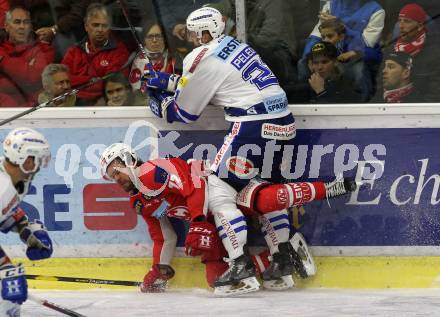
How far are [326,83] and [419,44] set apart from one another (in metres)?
0.55

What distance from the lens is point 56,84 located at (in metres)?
6.93

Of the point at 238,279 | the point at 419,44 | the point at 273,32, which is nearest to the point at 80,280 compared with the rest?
the point at 238,279

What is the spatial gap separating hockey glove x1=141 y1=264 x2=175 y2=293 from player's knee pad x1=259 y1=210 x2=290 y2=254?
23.5 inches

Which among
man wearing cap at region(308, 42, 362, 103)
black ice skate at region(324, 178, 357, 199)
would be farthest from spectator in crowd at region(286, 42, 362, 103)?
black ice skate at region(324, 178, 357, 199)

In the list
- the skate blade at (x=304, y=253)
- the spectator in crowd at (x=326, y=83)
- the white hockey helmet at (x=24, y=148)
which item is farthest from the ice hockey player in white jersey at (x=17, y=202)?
the spectator in crowd at (x=326, y=83)

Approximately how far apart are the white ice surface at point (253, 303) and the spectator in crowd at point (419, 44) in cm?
114

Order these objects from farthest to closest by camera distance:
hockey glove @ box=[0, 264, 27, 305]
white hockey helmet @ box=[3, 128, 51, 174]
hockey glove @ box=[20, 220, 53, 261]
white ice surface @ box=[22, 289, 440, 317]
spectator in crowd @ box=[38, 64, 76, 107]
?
spectator in crowd @ box=[38, 64, 76, 107]
white ice surface @ box=[22, 289, 440, 317]
hockey glove @ box=[20, 220, 53, 261]
white hockey helmet @ box=[3, 128, 51, 174]
hockey glove @ box=[0, 264, 27, 305]

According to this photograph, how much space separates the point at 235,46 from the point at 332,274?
1.39m

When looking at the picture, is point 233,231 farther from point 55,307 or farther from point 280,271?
point 55,307

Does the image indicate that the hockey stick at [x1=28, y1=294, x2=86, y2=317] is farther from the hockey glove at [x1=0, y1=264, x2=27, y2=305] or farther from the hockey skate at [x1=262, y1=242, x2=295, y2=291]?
the hockey skate at [x1=262, y1=242, x2=295, y2=291]

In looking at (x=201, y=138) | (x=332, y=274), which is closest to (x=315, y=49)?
(x=201, y=138)

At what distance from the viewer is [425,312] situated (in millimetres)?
6172

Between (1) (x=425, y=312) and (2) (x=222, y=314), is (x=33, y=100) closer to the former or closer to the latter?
(2) (x=222, y=314)

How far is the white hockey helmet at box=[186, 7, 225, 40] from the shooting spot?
6629 mm
